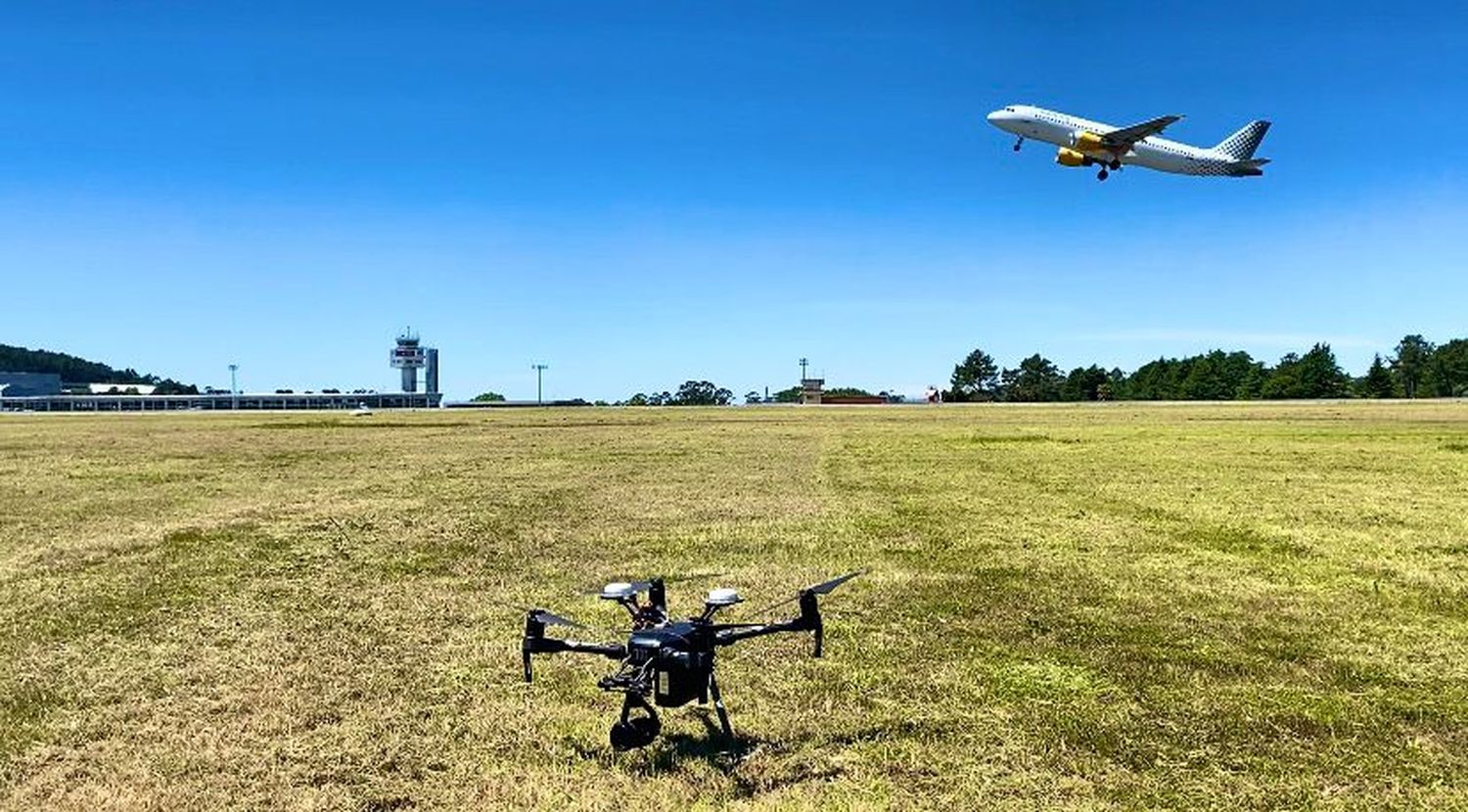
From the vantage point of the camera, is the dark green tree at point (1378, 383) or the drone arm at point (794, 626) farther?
the dark green tree at point (1378, 383)

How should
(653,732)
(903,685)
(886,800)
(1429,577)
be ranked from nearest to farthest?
(653,732)
(886,800)
(903,685)
(1429,577)

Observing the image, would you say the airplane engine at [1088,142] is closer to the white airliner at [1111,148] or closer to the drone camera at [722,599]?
the white airliner at [1111,148]

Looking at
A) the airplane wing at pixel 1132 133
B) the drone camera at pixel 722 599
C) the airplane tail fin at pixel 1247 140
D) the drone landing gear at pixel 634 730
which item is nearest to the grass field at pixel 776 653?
the drone landing gear at pixel 634 730

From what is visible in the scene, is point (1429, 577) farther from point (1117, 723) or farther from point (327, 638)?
point (327, 638)

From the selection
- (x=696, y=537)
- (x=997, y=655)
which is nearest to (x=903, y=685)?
(x=997, y=655)

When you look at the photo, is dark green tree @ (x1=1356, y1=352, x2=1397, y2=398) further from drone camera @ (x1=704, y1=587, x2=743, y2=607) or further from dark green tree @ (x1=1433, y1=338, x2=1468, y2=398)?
drone camera @ (x1=704, y1=587, x2=743, y2=607)
